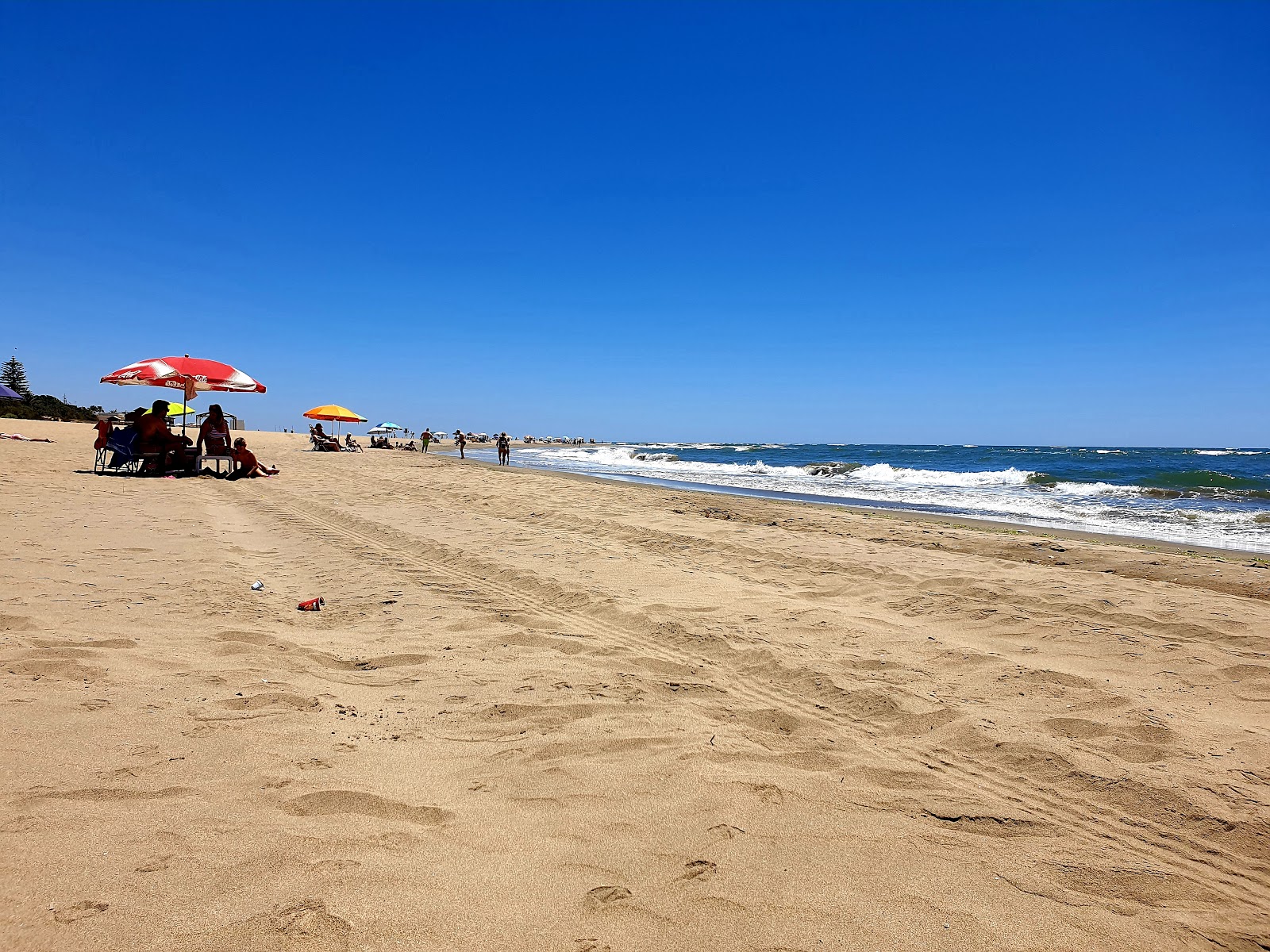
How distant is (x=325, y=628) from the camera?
4398mm

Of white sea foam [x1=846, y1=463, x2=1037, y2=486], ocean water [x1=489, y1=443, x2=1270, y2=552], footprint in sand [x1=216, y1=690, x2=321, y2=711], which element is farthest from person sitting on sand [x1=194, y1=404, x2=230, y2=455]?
white sea foam [x1=846, y1=463, x2=1037, y2=486]

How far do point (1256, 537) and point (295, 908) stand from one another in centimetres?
1418

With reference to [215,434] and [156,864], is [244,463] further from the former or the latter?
[156,864]

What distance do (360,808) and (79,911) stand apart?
797mm

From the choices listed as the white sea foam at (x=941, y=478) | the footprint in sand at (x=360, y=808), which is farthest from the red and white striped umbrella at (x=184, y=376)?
the white sea foam at (x=941, y=478)

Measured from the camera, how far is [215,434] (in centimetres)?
1543

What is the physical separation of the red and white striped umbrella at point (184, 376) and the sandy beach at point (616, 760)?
10271 millimetres

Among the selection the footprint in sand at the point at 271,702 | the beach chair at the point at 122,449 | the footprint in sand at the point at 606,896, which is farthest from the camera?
the beach chair at the point at 122,449

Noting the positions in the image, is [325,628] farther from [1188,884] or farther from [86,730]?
[1188,884]

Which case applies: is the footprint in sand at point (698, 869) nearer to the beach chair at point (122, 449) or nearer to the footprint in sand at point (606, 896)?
the footprint in sand at point (606, 896)

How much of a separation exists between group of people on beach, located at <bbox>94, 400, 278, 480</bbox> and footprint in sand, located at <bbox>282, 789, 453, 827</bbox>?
14.5 metres

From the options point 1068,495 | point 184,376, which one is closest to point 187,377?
point 184,376

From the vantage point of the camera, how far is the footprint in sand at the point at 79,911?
161 centimetres

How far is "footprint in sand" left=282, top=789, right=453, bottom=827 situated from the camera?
2238 millimetres
